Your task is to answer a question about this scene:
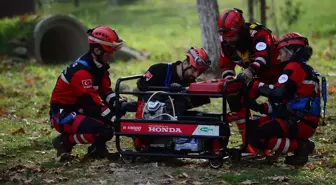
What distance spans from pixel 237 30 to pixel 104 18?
23.8m

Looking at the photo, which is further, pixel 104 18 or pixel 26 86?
pixel 104 18

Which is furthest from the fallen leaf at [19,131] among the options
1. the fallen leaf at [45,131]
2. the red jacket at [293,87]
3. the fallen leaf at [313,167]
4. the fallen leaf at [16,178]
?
the fallen leaf at [313,167]

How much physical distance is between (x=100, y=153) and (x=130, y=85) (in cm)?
615

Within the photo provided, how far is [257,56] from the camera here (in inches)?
352

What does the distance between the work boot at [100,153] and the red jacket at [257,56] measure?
170cm

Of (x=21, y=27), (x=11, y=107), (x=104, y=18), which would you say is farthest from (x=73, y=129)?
(x=104, y=18)

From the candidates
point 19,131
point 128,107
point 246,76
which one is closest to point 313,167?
point 246,76

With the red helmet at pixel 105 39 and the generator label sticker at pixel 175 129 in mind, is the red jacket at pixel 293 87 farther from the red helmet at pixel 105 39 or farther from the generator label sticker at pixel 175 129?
the red helmet at pixel 105 39

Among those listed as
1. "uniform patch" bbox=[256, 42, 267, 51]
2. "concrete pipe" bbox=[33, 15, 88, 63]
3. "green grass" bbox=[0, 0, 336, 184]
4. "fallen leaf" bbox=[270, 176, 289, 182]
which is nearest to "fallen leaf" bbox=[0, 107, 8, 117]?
"green grass" bbox=[0, 0, 336, 184]

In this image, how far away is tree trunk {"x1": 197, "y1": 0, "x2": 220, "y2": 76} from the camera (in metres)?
15.0

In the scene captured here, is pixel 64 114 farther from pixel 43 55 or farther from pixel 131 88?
pixel 43 55

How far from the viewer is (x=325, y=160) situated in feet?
29.7

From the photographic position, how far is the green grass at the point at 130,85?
824 cm

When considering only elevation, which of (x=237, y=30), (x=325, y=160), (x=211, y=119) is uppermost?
(x=237, y=30)
